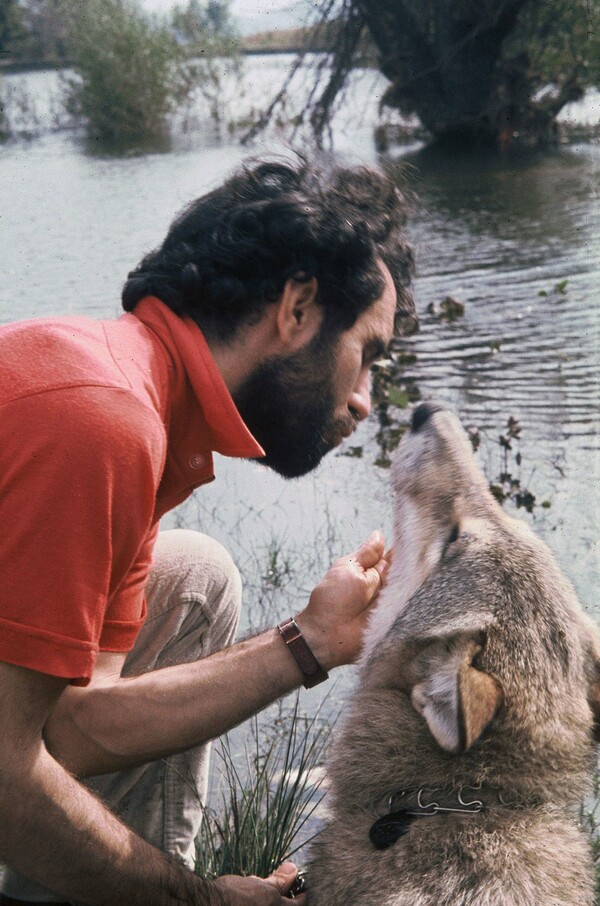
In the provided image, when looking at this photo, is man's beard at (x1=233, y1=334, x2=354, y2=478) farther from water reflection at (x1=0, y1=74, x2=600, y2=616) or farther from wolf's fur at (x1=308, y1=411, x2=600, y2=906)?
water reflection at (x1=0, y1=74, x2=600, y2=616)

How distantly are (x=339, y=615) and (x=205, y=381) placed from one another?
0.84m

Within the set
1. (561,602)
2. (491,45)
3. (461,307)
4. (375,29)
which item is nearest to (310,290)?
(561,602)

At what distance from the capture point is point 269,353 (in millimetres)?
3148

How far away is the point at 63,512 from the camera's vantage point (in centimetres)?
226

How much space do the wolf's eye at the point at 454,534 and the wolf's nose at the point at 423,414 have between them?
590mm

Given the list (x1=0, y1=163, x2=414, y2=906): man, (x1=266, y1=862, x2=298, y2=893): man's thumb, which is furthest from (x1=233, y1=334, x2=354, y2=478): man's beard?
(x1=266, y1=862, x2=298, y2=893): man's thumb

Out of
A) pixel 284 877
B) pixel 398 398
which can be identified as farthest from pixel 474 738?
pixel 398 398

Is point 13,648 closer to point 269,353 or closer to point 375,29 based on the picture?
point 269,353

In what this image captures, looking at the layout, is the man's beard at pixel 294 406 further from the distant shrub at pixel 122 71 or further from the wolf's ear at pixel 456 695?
the distant shrub at pixel 122 71

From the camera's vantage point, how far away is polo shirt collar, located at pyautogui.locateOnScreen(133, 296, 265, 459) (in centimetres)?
291

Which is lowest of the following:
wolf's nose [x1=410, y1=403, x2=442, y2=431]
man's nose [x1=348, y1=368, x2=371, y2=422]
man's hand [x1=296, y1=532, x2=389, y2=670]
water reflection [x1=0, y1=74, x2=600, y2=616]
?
water reflection [x1=0, y1=74, x2=600, y2=616]

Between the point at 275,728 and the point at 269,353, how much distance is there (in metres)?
1.84

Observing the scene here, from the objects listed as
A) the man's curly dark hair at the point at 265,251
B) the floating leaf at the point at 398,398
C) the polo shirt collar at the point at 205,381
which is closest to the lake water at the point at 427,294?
the floating leaf at the point at 398,398

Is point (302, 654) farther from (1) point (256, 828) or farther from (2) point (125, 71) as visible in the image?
(2) point (125, 71)
